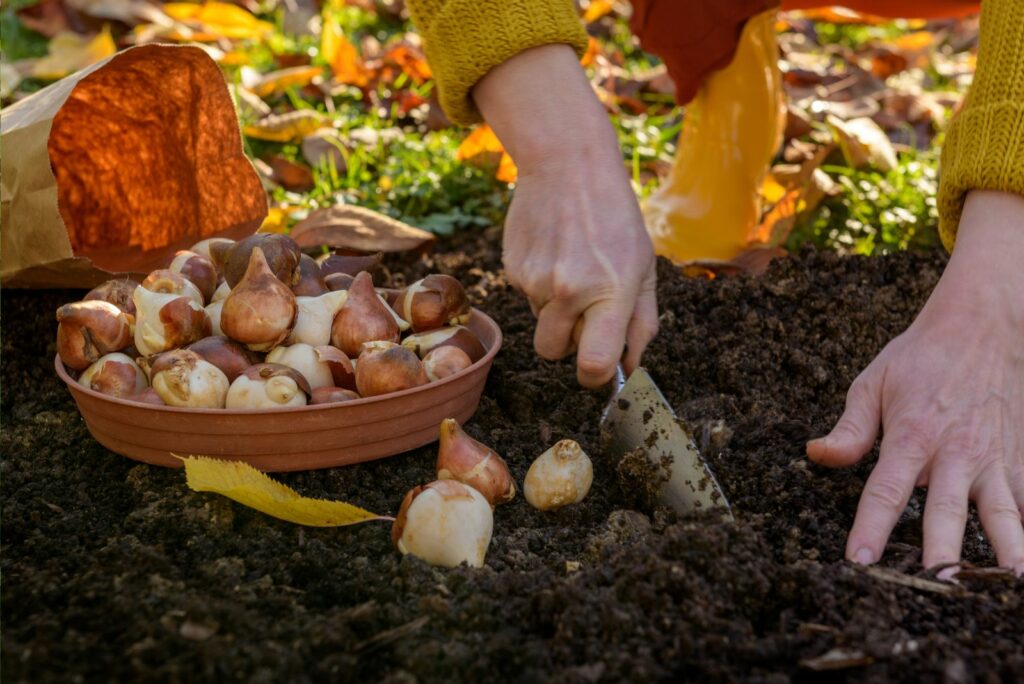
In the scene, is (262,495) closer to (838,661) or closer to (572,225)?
(572,225)

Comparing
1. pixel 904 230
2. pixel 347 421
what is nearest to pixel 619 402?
pixel 347 421

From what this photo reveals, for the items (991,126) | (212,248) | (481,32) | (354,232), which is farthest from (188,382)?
(991,126)

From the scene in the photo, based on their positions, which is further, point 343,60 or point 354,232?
point 343,60

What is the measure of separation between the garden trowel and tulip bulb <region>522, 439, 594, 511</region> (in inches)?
3.7

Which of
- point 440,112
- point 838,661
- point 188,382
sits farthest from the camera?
point 440,112

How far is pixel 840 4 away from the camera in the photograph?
253 centimetres

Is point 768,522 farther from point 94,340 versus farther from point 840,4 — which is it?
point 840,4

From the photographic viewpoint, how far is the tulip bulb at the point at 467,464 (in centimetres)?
129

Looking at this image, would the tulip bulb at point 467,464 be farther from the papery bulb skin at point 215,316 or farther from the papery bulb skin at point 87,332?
the papery bulb skin at point 87,332

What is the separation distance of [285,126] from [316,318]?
1.33 meters

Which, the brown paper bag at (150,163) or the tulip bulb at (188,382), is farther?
the brown paper bag at (150,163)

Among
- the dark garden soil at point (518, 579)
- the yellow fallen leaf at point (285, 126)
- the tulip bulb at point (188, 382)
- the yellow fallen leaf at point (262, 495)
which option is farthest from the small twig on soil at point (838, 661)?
the yellow fallen leaf at point (285, 126)

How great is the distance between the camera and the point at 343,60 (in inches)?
120

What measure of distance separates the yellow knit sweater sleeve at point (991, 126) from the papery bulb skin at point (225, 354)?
40.2 inches
